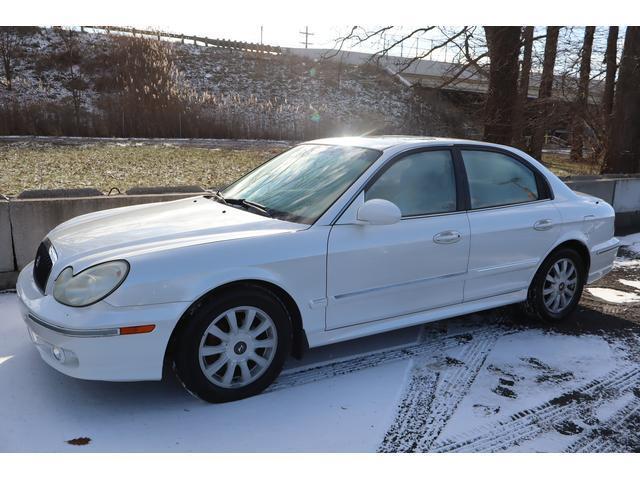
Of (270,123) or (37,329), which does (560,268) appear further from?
(270,123)

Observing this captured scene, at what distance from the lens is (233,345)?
3094 millimetres

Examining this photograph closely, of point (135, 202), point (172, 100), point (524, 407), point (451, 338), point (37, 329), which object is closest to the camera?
point (37, 329)

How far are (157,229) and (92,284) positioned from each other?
610mm

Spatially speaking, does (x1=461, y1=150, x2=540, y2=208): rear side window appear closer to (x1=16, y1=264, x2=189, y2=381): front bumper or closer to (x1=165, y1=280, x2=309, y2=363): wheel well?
(x1=165, y1=280, x2=309, y2=363): wheel well

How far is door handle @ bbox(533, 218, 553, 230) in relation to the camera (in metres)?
4.31

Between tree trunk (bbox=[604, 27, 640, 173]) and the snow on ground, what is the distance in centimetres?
954

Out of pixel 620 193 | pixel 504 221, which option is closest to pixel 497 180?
pixel 504 221

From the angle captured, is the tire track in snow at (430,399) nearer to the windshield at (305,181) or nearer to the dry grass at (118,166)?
the windshield at (305,181)

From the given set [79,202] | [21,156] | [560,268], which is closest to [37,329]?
[79,202]

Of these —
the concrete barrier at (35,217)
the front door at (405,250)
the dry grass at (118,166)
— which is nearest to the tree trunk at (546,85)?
the dry grass at (118,166)

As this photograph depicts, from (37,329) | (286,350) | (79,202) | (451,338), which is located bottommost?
(451,338)

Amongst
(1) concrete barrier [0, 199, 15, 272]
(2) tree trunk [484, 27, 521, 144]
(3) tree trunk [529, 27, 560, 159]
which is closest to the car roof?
(1) concrete barrier [0, 199, 15, 272]

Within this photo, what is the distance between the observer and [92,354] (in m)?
2.78

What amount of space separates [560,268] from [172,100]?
55.3 feet
